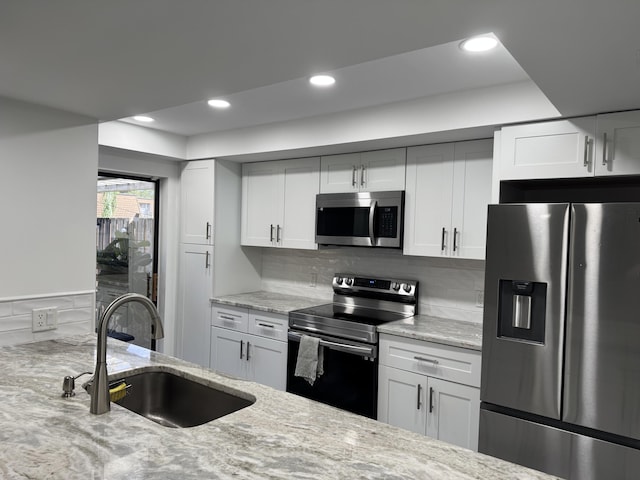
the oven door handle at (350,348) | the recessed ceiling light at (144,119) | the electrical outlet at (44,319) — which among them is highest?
the recessed ceiling light at (144,119)

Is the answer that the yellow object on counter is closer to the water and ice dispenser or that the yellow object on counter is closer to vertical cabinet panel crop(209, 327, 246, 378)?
the water and ice dispenser

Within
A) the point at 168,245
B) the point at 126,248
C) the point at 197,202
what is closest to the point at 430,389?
the point at 197,202

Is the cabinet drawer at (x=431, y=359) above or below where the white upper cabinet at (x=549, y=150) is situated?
below

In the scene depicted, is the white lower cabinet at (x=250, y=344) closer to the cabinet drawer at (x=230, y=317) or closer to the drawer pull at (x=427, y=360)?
the cabinet drawer at (x=230, y=317)

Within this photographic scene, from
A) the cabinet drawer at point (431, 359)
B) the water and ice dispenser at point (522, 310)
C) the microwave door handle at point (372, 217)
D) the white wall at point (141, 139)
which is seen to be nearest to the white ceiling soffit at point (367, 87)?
the white wall at point (141, 139)

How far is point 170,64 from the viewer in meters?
1.67

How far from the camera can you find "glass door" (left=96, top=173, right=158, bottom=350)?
3812mm

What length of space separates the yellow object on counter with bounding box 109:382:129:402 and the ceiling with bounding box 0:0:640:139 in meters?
1.20

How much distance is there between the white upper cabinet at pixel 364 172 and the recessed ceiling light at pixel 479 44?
121 cm

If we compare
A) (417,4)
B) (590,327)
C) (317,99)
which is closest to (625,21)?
(417,4)

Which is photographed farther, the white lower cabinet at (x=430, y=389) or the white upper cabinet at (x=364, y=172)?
the white upper cabinet at (x=364, y=172)

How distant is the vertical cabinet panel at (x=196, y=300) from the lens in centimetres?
391

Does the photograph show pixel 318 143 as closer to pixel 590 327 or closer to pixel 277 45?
pixel 277 45

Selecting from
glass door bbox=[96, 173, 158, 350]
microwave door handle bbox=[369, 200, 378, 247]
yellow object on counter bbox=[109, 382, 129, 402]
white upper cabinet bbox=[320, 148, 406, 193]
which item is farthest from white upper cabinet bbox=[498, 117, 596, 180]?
glass door bbox=[96, 173, 158, 350]
